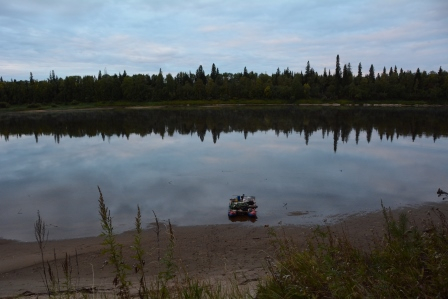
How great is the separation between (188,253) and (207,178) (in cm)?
1044

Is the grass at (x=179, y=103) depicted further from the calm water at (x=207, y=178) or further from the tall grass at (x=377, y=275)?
the tall grass at (x=377, y=275)

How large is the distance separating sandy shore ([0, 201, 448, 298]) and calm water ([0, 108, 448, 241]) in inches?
39.2

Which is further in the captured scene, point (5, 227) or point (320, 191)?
point (320, 191)

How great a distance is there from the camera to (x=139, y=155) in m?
30.4

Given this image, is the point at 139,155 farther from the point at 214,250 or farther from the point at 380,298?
the point at 380,298

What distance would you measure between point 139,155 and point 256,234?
19.1 m

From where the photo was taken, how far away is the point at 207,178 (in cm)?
2216

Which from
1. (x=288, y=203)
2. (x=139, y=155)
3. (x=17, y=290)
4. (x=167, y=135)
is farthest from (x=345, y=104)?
(x=17, y=290)

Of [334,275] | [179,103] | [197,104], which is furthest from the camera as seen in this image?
[179,103]

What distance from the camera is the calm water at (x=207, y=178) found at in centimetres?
1611

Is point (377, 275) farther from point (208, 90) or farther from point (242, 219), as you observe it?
point (208, 90)

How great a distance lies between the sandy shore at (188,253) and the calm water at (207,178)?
1.00 metres

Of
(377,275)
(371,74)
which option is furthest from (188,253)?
(371,74)

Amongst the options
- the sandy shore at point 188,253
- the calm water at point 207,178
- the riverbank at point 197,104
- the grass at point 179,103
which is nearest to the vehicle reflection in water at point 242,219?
the calm water at point 207,178
